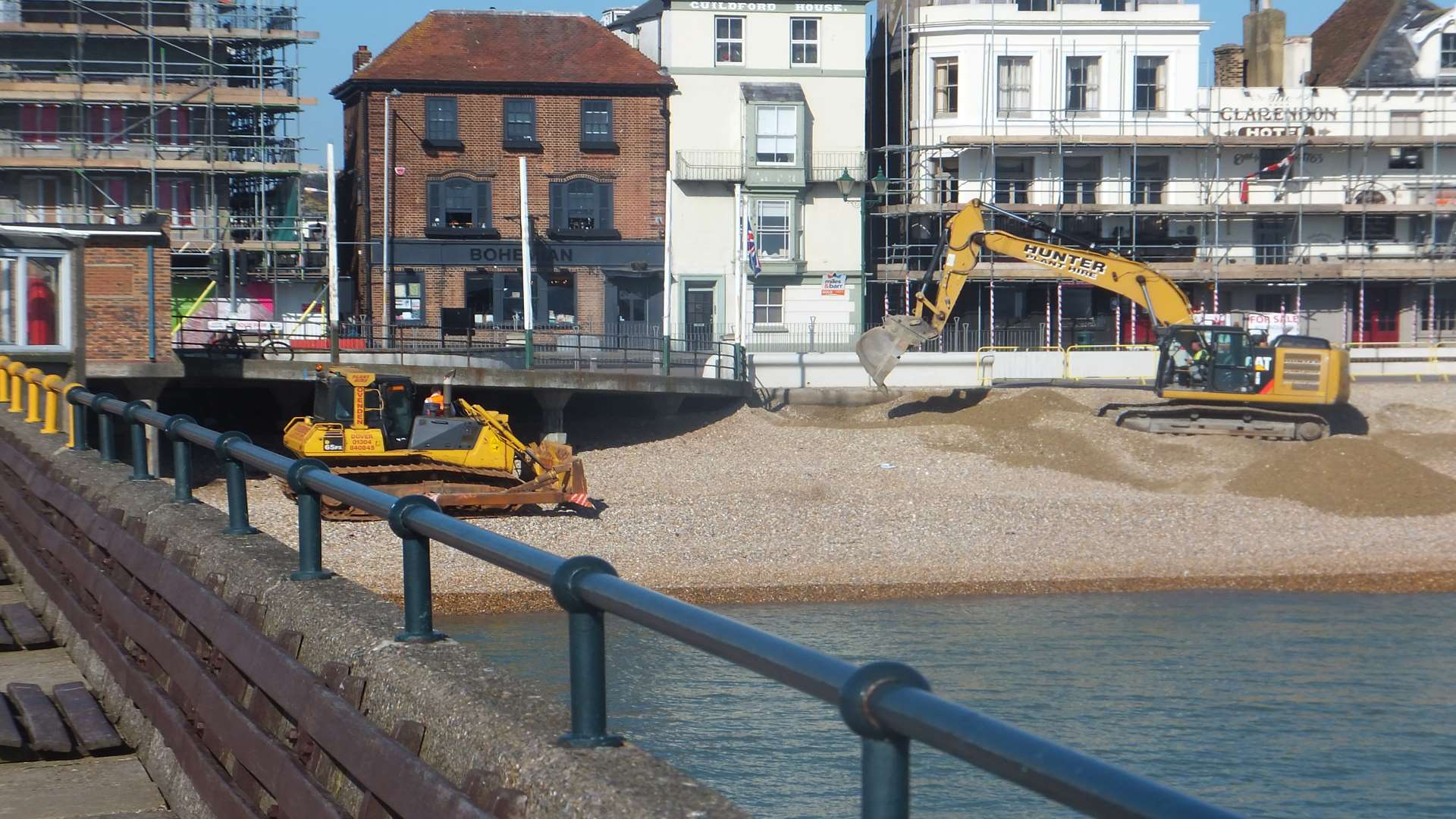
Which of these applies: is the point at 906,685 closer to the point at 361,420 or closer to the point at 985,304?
the point at 361,420

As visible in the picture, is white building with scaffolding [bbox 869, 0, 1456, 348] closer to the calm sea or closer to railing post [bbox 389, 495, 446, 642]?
the calm sea

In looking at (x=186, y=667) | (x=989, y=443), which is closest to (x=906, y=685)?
(x=186, y=667)

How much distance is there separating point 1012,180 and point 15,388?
38.8m

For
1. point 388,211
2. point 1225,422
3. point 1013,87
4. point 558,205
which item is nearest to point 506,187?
point 558,205

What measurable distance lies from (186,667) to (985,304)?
45689 millimetres

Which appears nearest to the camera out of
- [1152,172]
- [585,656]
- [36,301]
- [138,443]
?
[585,656]

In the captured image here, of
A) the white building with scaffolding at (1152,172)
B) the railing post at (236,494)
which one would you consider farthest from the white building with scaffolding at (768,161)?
the railing post at (236,494)

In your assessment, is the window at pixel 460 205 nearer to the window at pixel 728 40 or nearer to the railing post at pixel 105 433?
the window at pixel 728 40

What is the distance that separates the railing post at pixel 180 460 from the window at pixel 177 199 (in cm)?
4304

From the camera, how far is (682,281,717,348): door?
4847 centimetres

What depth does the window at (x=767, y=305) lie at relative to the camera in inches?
1911

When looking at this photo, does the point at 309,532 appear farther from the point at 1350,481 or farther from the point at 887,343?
the point at 887,343

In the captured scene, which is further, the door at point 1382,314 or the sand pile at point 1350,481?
the door at point 1382,314

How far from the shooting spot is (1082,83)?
50844 mm
